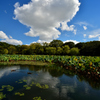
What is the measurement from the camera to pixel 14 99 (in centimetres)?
266

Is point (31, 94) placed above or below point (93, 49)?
below

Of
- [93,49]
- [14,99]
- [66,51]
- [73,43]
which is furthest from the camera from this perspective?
[73,43]

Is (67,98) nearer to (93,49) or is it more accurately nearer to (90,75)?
(90,75)

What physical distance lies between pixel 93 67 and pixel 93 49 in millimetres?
29571

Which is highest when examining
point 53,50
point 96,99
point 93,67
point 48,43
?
point 48,43

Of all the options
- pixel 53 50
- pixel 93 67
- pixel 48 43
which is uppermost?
pixel 48 43

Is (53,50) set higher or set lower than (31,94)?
higher

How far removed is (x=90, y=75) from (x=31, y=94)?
4.89 m

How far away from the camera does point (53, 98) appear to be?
278cm

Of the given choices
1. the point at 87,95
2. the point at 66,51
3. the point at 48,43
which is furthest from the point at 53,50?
the point at 87,95

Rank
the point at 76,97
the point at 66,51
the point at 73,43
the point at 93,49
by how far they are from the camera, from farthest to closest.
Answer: the point at 73,43 < the point at 66,51 < the point at 93,49 < the point at 76,97

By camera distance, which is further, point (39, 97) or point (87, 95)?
point (87, 95)

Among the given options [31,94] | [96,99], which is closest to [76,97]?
[96,99]

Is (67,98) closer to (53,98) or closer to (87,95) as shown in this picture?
(53,98)
